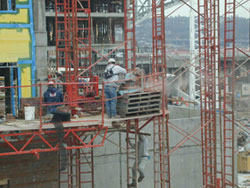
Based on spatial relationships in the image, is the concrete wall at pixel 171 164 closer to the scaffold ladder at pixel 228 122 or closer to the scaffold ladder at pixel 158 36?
the scaffold ladder at pixel 228 122

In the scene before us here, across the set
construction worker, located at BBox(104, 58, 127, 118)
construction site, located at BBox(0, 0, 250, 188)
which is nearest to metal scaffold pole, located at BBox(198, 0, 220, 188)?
construction site, located at BBox(0, 0, 250, 188)

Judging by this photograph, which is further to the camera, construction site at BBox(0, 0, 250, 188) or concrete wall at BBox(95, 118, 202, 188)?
concrete wall at BBox(95, 118, 202, 188)

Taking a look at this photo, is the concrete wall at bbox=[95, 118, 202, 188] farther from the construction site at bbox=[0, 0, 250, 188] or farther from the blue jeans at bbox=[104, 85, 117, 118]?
the blue jeans at bbox=[104, 85, 117, 118]

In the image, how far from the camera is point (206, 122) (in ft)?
59.8

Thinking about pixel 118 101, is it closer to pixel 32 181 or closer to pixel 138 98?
pixel 138 98

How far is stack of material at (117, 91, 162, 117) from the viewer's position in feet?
42.3

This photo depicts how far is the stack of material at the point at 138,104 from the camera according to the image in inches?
508

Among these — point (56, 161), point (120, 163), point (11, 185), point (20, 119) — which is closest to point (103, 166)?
point (120, 163)

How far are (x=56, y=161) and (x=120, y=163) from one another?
3.15 m

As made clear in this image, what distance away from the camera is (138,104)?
43.0 ft

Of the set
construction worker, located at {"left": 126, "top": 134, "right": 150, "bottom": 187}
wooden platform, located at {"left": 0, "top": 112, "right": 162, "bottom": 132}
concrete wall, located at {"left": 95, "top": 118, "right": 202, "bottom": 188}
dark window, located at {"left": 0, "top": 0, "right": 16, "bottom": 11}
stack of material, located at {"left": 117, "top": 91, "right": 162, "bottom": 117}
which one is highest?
dark window, located at {"left": 0, "top": 0, "right": 16, "bottom": 11}

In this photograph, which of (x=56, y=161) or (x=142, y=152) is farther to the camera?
(x=56, y=161)

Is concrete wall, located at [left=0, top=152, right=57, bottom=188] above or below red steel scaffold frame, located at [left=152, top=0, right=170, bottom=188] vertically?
below

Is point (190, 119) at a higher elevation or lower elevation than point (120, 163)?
Result: higher
